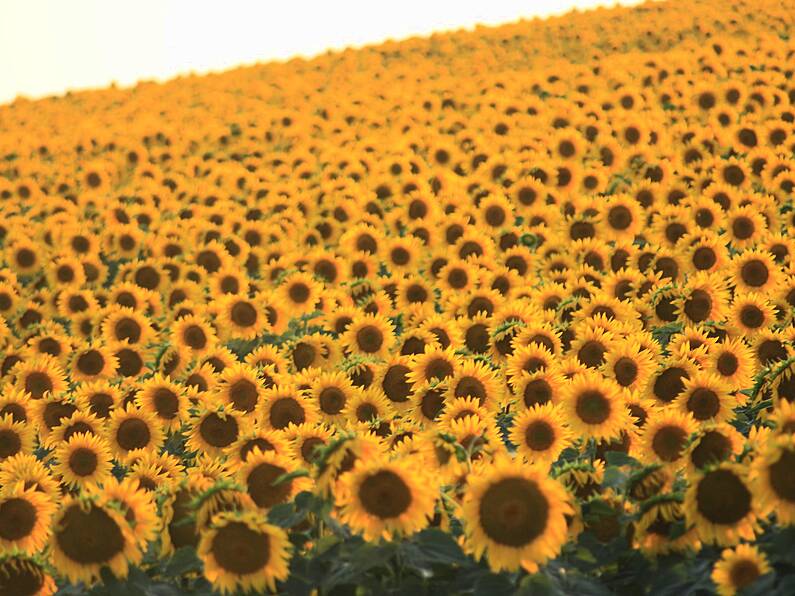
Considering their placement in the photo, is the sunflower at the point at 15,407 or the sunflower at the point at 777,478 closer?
the sunflower at the point at 777,478

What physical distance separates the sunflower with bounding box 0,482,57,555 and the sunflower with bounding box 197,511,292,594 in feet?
6.04

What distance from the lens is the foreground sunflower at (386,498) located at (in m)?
4.94

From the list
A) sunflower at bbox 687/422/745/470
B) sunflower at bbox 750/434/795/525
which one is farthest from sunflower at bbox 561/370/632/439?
sunflower at bbox 750/434/795/525

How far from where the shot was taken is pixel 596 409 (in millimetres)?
7414

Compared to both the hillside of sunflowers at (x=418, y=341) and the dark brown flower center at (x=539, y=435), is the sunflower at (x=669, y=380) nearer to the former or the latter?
the hillside of sunflowers at (x=418, y=341)

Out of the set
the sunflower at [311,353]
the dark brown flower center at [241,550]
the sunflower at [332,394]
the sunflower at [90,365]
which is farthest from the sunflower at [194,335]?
the dark brown flower center at [241,550]

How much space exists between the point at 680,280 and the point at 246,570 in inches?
304

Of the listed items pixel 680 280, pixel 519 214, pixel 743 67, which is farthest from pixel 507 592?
pixel 743 67

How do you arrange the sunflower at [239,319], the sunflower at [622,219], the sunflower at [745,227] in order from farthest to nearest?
the sunflower at [622,219], the sunflower at [745,227], the sunflower at [239,319]

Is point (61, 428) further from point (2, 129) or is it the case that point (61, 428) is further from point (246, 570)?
point (2, 129)

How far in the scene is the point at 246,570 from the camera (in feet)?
16.4

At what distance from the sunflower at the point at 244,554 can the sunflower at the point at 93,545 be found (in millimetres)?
453

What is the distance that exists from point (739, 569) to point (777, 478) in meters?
0.46

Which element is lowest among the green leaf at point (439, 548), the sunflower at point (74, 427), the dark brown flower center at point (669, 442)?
the sunflower at point (74, 427)
